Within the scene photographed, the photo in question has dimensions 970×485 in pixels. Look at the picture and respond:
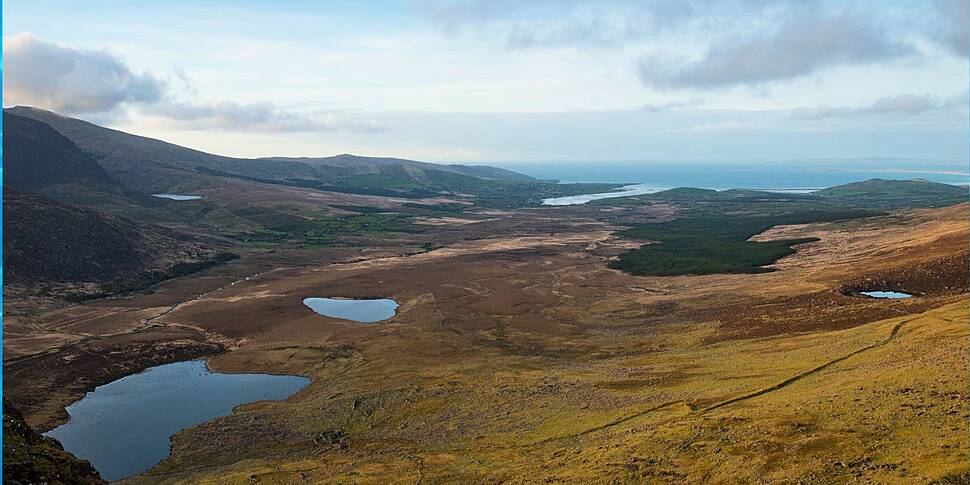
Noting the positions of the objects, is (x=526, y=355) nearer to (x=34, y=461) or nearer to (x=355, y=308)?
(x=355, y=308)

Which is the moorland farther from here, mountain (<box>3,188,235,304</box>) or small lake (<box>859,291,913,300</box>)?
small lake (<box>859,291,913,300</box>)

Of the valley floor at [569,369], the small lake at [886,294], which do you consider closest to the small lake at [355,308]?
the valley floor at [569,369]

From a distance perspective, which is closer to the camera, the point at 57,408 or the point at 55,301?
the point at 57,408

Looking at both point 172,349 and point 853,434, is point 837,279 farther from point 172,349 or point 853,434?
point 172,349

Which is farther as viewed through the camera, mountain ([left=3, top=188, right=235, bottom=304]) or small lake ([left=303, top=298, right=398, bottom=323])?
mountain ([left=3, top=188, right=235, bottom=304])

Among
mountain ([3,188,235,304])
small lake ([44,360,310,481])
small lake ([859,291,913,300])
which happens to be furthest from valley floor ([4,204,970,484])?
mountain ([3,188,235,304])

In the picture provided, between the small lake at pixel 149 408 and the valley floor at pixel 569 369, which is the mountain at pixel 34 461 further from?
the small lake at pixel 149 408

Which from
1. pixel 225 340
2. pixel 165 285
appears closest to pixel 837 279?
pixel 225 340
